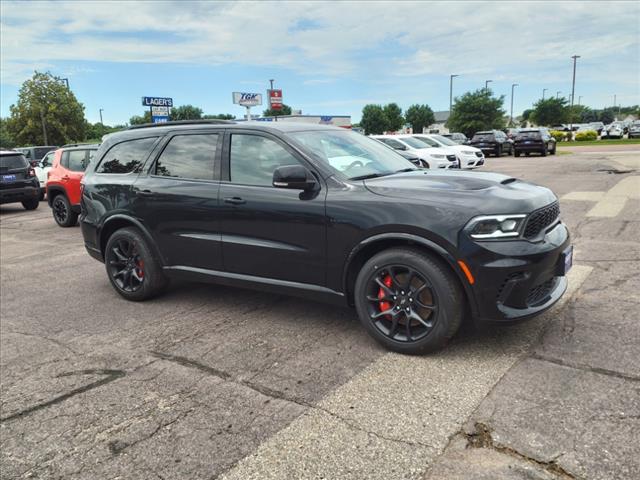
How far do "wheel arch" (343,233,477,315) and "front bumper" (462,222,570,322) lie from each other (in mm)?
95

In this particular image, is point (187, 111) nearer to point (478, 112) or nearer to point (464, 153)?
point (478, 112)

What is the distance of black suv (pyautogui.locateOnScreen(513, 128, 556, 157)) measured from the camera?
89.2 feet

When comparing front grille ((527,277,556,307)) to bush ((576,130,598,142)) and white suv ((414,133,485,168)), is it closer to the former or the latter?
white suv ((414,133,485,168))

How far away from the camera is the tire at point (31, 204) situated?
15025 millimetres

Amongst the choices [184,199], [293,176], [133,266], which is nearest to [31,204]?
[133,266]

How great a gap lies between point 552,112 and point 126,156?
67.5 metres

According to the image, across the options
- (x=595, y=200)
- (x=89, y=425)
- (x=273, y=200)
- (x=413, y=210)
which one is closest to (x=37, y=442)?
(x=89, y=425)

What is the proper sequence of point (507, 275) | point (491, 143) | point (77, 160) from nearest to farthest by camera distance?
point (507, 275), point (77, 160), point (491, 143)

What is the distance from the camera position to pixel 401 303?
374 centimetres

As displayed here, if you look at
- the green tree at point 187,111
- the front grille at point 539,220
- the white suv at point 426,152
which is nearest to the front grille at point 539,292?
the front grille at point 539,220

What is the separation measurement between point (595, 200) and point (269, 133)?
8.72 meters

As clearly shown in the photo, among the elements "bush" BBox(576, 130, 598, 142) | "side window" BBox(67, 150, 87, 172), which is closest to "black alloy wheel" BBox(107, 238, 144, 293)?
"side window" BBox(67, 150, 87, 172)

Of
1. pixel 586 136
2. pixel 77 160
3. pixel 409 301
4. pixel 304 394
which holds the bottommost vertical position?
pixel 304 394

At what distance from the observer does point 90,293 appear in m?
5.97
